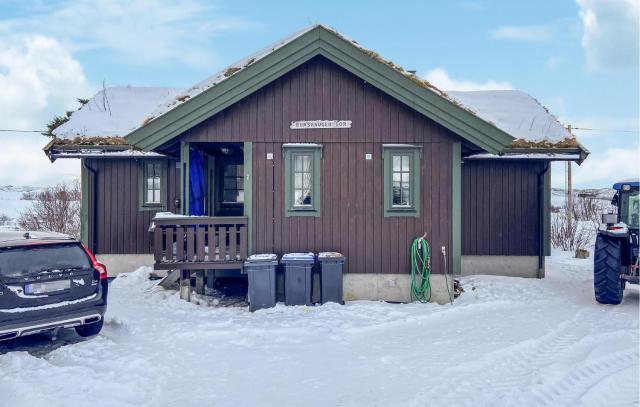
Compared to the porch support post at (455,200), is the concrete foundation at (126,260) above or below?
below

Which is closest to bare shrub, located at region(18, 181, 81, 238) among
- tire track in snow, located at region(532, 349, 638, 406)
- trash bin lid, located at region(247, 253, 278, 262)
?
trash bin lid, located at region(247, 253, 278, 262)

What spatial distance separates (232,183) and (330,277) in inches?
224

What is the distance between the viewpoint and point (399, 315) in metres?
8.99

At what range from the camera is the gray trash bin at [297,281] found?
9.73 m

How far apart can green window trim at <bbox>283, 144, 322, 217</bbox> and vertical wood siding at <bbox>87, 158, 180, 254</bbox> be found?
508cm

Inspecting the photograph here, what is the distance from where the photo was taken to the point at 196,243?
34.3ft

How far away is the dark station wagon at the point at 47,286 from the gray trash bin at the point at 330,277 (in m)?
4.14

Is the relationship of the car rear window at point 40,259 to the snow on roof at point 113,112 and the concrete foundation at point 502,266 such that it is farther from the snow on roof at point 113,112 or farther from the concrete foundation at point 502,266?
the concrete foundation at point 502,266

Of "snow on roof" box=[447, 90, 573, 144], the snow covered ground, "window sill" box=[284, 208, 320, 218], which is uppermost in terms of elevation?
"snow on roof" box=[447, 90, 573, 144]

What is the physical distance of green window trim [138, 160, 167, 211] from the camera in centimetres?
1406

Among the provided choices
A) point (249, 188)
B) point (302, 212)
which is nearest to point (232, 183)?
point (249, 188)

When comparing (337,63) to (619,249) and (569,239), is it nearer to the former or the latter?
(619,249)

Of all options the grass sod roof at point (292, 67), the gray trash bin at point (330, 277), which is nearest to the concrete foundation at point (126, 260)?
the grass sod roof at point (292, 67)

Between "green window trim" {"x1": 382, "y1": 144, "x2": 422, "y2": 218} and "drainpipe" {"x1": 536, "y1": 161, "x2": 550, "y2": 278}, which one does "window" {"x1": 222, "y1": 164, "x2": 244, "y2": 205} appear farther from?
"drainpipe" {"x1": 536, "y1": 161, "x2": 550, "y2": 278}
